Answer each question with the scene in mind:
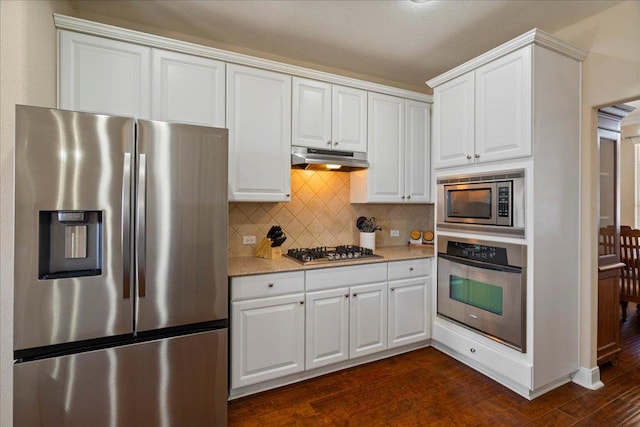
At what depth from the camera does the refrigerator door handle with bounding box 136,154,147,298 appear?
5.47 ft

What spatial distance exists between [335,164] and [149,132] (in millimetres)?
1498

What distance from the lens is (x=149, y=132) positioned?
1690mm

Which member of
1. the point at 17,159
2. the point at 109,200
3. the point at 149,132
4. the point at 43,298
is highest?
the point at 149,132

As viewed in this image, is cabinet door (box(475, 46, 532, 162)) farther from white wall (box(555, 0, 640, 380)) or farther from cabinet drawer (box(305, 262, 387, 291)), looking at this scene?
cabinet drawer (box(305, 262, 387, 291))

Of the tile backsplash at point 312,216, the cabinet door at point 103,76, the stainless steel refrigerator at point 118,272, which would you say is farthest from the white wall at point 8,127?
the tile backsplash at point 312,216

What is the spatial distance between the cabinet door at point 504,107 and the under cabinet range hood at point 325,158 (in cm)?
98

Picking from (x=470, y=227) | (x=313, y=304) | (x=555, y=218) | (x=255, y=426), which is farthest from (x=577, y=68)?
(x=255, y=426)

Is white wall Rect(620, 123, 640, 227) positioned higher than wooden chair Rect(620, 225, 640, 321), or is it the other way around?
white wall Rect(620, 123, 640, 227)

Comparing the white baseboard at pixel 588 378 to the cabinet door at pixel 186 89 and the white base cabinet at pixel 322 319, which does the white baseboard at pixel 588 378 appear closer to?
the white base cabinet at pixel 322 319

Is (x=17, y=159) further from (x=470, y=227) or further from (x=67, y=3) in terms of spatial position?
(x=470, y=227)

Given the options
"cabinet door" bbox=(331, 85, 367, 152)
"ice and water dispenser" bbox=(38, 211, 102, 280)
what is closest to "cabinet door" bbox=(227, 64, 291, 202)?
"cabinet door" bbox=(331, 85, 367, 152)

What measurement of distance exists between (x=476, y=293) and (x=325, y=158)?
65.6 inches

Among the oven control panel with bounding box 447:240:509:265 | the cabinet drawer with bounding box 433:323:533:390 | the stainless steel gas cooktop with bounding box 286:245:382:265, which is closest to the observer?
the cabinet drawer with bounding box 433:323:533:390

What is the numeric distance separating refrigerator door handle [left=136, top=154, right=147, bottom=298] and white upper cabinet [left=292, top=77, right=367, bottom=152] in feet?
4.18
